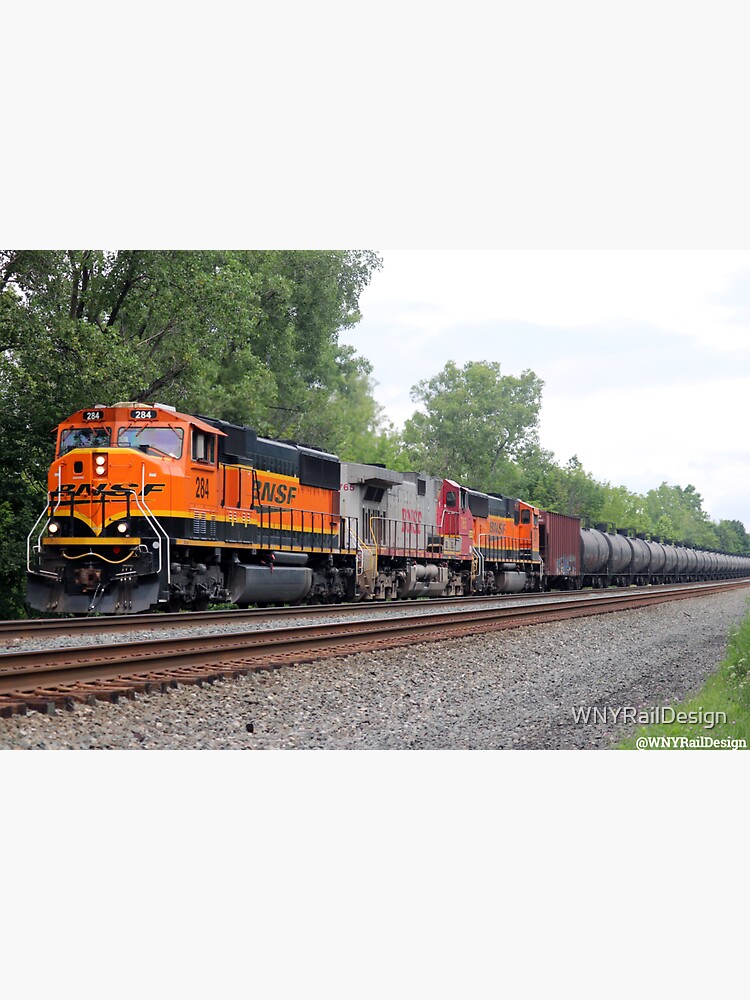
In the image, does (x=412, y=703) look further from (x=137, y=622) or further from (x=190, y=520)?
(x=190, y=520)

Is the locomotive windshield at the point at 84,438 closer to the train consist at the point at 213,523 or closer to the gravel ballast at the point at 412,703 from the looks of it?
the train consist at the point at 213,523

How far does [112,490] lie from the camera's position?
14055 mm

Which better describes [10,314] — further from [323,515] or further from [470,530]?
[470,530]

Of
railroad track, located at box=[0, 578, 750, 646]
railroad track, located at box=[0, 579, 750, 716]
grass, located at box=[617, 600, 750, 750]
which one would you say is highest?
railroad track, located at box=[0, 578, 750, 646]

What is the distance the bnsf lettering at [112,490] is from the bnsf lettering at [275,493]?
118 inches

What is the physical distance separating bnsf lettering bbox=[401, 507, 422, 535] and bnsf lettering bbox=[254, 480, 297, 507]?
5.86 m

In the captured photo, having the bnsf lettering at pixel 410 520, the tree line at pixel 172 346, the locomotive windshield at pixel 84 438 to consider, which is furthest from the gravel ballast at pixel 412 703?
the bnsf lettering at pixel 410 520

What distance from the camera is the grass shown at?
7320 mm

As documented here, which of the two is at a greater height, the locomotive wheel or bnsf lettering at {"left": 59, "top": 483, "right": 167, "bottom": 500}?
bnsf lettering at {"left": 59, "top": 483, "right": 167, "bottom": 500}

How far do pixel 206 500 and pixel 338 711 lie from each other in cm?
723

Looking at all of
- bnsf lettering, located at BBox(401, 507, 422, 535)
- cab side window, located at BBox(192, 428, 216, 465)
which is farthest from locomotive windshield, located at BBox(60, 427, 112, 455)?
bnsf lettering, located at BBox(401, 507, 422, 535)

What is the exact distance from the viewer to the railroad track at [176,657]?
25.8 feet

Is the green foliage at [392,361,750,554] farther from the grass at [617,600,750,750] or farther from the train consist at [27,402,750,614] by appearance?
the grass at [617,600,750,750]

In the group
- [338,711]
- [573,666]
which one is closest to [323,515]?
[573,666]
